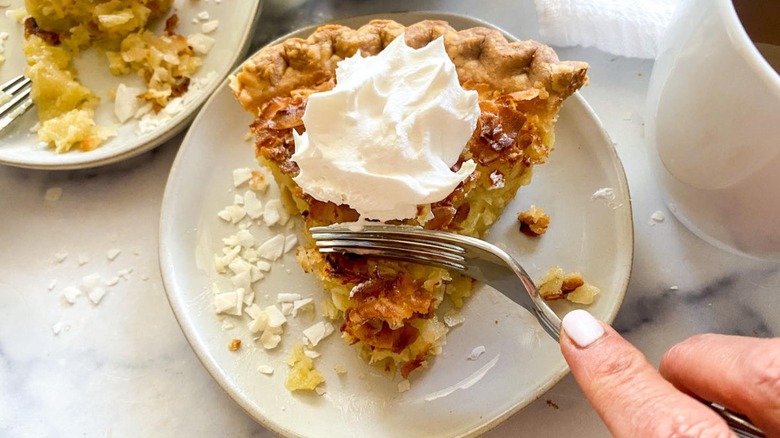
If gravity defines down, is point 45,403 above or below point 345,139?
below

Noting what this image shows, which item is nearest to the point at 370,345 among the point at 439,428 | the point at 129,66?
the point at 439,428

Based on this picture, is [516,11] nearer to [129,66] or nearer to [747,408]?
[129,66]

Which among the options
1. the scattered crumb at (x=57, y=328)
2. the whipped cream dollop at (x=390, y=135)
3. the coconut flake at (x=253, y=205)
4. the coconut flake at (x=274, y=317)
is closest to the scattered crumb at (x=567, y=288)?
the whipped cream dollop at (x=390, y=135)

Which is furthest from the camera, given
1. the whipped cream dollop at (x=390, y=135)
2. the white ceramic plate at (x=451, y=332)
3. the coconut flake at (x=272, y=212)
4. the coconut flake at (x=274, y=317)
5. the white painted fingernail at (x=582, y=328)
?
the coconut flake at (x=272, y=212)

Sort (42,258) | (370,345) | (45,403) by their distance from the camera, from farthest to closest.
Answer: (42,258), (45,403), (370,345)

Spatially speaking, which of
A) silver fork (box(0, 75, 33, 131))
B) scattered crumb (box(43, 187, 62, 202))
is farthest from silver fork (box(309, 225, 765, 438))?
silver fork (box(0, 75, 33, 131))

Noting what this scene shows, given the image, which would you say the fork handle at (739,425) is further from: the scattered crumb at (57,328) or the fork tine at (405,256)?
the scattered crumb at (57,328)

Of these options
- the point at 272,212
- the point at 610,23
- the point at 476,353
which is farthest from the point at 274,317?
the point at 610,23
